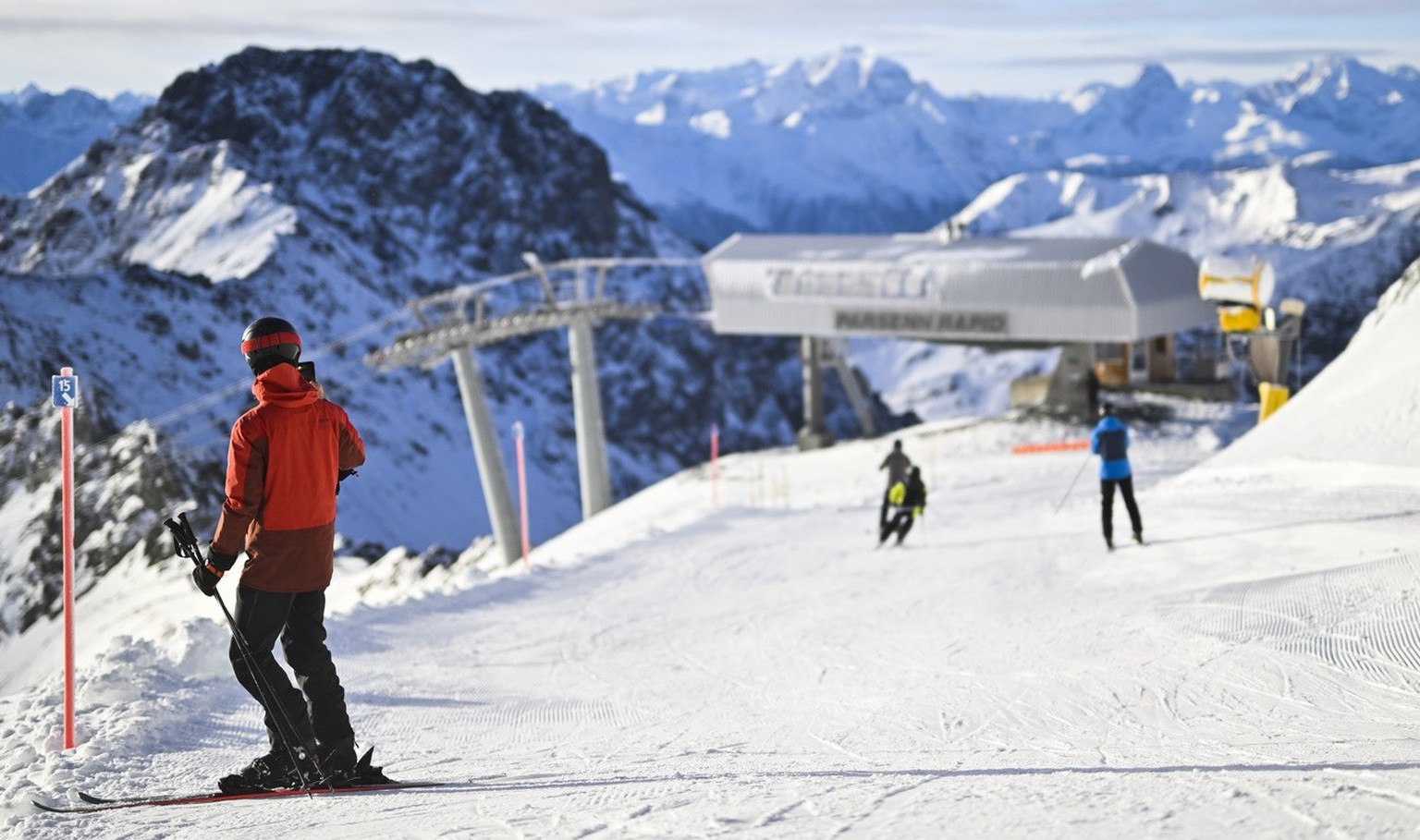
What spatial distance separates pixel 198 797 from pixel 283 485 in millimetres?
1672

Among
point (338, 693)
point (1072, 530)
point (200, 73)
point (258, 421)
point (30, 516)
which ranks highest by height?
point (200, 73)

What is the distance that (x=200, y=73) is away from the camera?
165750 mm

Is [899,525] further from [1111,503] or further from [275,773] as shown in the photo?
[275,773]

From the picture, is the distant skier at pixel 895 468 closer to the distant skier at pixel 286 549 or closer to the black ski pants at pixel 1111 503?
the black ski pants at pixel 1111 503

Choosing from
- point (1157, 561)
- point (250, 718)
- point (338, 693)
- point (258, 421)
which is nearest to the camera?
point (258, 421)

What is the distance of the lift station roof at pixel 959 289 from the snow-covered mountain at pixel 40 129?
858 inches

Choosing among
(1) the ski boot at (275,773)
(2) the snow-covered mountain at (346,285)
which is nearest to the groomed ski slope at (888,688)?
(1) the ski boot at (275,773)

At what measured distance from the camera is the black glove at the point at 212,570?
633 cm

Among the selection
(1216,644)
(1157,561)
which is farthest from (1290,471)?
(1216,644)

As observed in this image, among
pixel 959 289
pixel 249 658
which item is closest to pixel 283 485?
pixel 249 658

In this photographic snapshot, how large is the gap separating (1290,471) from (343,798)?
46.4ft

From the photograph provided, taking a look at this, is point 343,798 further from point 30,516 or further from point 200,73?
point 200,73

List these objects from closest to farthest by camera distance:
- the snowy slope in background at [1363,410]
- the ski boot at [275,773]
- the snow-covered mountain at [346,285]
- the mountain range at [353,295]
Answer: the ski boot at [275,773]
the snowy slope in background at [1363,410]
the mountain range at [353,295]
the snow-covered mountain at [346,285]

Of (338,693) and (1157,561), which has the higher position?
(338,693)
